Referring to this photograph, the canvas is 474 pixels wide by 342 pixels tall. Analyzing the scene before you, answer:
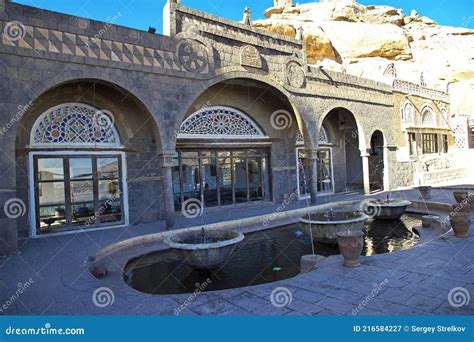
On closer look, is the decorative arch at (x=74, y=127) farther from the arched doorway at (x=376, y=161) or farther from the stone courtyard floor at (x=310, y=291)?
the arched doorway at (x=376, y=161)

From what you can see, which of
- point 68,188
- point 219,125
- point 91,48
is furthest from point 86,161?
point 219,125

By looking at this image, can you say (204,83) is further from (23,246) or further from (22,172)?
(23,246)

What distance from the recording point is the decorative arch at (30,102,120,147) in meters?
8.54

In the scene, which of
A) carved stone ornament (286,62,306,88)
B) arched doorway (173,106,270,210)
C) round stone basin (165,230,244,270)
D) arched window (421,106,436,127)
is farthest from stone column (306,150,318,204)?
arched window (421,106,436,127)

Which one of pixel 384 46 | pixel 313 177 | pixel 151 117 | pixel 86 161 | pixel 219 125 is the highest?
pixel 384 46

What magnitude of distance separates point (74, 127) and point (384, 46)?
28.6m

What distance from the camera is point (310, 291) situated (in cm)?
407

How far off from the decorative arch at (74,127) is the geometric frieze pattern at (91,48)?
5.76ft

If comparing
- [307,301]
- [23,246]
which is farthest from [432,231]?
Answer: [23,246]

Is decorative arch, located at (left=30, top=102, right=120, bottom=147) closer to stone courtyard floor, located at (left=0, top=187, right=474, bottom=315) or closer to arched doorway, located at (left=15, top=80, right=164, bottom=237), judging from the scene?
arched doorway, located at (left=15, top=80, right=164, bottom=237)

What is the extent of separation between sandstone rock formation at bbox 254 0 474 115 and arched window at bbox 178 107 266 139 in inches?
625

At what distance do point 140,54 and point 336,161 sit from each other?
414 inches

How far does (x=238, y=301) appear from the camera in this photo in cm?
390

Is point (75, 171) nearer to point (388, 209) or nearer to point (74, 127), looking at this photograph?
point (74, 127)
